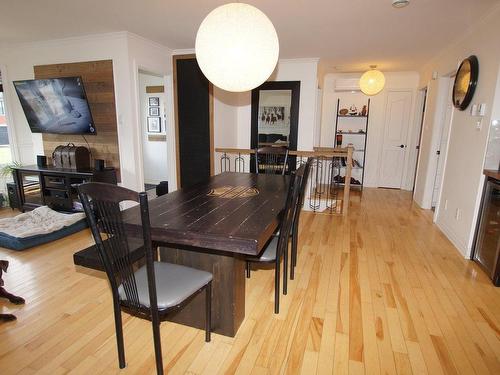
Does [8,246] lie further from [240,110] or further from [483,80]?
[483,80]

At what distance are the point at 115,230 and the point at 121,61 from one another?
310 cm

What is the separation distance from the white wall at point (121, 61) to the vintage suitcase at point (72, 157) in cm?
56

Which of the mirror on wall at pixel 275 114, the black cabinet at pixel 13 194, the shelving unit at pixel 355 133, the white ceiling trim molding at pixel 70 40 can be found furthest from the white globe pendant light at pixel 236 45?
the shelving unit at pixel 355 133

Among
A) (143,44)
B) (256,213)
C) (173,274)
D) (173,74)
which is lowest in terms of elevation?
(173,274)

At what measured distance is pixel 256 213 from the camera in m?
1.69

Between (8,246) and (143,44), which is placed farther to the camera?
(143,44)

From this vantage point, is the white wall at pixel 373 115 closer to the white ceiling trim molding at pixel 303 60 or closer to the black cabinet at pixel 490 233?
the white ceiling trim molding at pixel 303 60

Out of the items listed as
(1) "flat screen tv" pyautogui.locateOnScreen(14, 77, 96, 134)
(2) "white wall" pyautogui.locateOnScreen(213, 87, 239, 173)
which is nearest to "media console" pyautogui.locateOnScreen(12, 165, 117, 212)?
(1) "flat screen tv" pyautogui.locateOnScreen(14, 77, 96, 134)

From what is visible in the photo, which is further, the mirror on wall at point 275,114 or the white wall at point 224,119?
the mirror on wall at point 275,114

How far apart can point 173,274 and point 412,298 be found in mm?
1803

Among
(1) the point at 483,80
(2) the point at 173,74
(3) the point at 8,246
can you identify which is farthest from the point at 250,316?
(2) the point at 173,74

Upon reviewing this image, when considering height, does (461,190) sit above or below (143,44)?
below

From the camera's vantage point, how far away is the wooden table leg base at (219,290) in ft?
5.56

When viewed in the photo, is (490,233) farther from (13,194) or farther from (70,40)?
(13,194)
